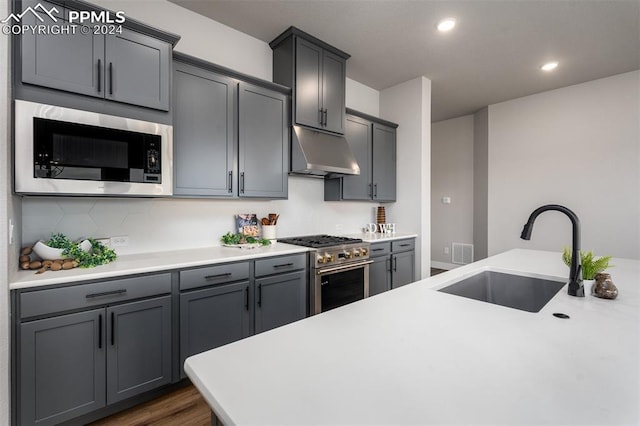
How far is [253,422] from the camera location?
1.73 feet

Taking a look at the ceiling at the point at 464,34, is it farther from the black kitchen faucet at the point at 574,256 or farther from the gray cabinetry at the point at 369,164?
the black kitchen faucet at the point at 574,256

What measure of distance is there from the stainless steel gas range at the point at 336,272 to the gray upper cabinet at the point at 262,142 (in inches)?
25.8

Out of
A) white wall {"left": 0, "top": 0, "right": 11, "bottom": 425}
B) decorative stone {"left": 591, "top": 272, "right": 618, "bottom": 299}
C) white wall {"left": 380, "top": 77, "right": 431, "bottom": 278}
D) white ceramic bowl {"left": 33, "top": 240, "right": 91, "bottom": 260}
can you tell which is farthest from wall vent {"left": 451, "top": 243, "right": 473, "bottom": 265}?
white wall {"left": 0, "top": 0, "right": 11, "bottom": 425}

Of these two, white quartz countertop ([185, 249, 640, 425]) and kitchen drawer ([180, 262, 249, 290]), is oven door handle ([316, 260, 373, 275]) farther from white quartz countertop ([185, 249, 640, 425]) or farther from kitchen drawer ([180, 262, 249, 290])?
white quartz countertop ([185, 249, 640, 425])

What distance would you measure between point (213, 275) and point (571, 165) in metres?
4.87

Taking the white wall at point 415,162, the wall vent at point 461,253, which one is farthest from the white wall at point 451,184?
the white wall at point 415,162

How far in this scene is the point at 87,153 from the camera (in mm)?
1813

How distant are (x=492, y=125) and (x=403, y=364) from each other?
17.4 ft

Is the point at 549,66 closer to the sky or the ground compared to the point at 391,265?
closer to the sky

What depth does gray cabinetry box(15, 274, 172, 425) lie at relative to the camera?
1.52 m

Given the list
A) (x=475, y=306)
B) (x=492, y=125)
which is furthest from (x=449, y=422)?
(x=492, y=125)

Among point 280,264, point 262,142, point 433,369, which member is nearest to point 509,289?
point 433,369

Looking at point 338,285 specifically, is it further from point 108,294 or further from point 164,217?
point 108,294

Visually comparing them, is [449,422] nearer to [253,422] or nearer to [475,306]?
[253,422]
